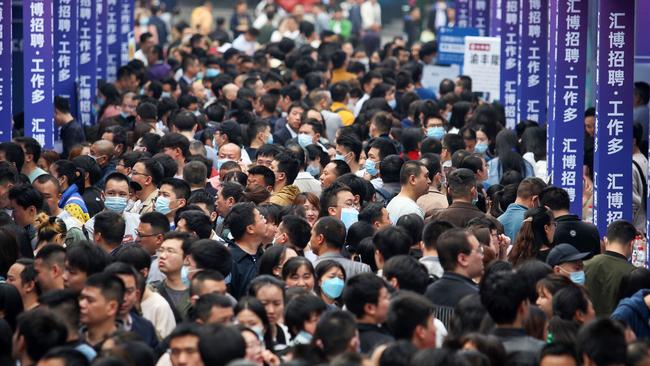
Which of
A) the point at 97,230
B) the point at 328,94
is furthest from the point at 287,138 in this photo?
the point at 97,230

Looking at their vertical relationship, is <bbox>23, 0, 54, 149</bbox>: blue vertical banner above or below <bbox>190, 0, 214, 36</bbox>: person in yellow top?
above

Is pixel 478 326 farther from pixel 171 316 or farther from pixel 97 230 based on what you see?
pixel 97 230

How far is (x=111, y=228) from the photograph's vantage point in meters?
12.5

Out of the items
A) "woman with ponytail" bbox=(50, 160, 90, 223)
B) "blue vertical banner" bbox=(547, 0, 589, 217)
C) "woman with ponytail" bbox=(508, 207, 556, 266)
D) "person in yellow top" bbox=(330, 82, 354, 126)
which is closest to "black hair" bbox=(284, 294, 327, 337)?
"woman with ponytail" bbox=(508, 207, 556, 266)

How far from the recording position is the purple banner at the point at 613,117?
52.8 feet

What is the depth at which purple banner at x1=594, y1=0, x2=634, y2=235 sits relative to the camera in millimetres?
16094

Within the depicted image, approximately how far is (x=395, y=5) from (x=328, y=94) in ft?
91.7

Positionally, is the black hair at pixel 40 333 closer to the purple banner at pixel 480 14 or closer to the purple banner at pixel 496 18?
the purple banner at pixel 496 18

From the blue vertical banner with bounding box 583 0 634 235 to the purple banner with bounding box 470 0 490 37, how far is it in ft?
53.0

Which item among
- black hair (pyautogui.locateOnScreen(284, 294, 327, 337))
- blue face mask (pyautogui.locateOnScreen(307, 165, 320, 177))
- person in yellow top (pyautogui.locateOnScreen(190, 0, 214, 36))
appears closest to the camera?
black hair (pyautogui.locateOnScreen(284, 294, 327, 337))

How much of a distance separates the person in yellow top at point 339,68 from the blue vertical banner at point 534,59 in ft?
15.6

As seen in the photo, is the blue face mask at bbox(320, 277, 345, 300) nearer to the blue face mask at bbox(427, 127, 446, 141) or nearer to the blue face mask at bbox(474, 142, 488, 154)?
the blue face mask at bbox(474, 142, 488, 154)

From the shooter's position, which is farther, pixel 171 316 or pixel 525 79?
pixel 525 79

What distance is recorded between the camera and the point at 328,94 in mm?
23531
